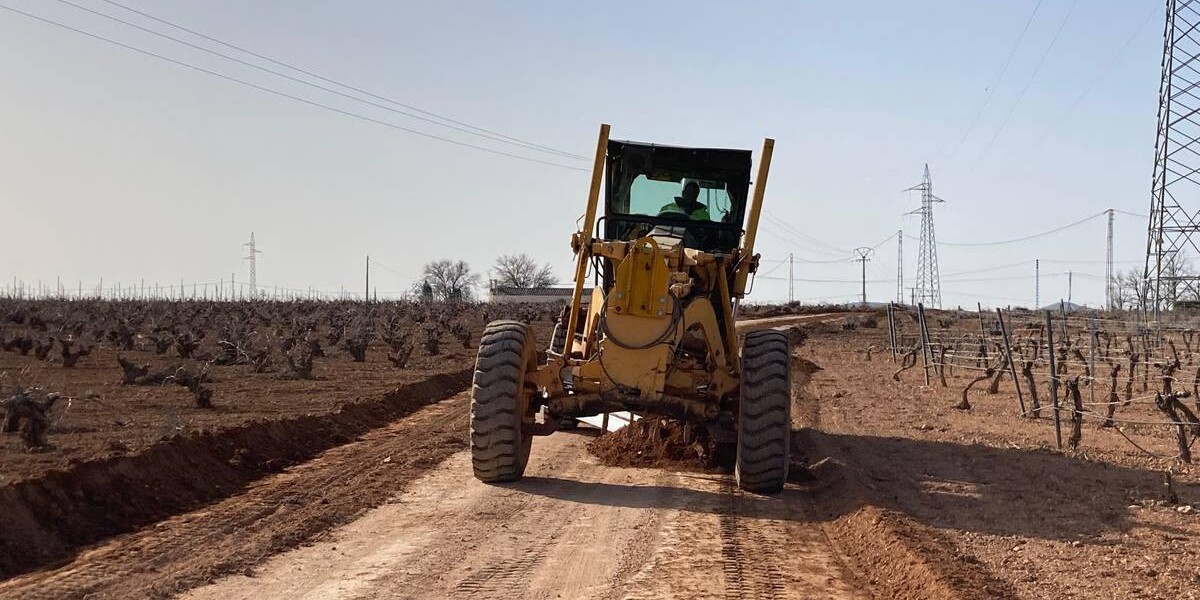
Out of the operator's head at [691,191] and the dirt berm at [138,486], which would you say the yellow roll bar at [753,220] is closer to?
the operator's head at [691,191]

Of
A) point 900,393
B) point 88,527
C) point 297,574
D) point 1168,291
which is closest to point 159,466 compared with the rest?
point 88,527

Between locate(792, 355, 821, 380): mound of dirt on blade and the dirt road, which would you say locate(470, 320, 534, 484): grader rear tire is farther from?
locate(792, 355, 821, 380): mound of dirt on blade

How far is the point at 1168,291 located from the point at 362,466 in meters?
36.4

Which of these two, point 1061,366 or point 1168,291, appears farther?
point 1168,291

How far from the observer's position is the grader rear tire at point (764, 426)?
390 inches

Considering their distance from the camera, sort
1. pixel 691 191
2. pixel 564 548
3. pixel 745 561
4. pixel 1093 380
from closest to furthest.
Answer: pixel 745 561, pixel 564 548, pixel 691 191, pixel 1093 380

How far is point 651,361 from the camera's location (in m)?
10.2

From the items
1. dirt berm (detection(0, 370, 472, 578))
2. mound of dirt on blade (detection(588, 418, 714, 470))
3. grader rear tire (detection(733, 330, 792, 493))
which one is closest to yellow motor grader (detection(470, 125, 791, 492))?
grader rear tire (detection(733, 330, 792, 493))

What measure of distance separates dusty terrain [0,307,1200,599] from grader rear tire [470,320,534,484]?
0.87 feet

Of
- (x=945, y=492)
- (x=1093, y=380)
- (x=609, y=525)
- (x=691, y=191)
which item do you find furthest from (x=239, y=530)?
(x=1093, y=380)

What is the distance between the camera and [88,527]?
324 inches

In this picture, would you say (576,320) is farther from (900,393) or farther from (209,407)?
(900,393)

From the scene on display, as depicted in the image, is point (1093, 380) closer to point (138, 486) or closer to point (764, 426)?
point (764, 426)

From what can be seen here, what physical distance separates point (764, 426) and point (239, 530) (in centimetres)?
455
